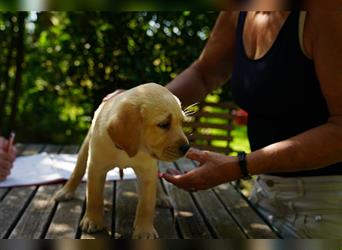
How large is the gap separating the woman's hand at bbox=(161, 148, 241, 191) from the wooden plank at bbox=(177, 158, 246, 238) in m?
0.13

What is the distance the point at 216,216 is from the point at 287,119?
14.3 inches

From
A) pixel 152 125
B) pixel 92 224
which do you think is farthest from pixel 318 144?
pixel 92 224

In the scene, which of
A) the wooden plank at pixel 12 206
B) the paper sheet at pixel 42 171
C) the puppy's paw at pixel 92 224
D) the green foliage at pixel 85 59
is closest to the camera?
the puppy's paw at pixel 92 224

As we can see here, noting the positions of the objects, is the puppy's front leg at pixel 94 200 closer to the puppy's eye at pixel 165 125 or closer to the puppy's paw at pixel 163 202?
the puppy's eye at pixel 165 125

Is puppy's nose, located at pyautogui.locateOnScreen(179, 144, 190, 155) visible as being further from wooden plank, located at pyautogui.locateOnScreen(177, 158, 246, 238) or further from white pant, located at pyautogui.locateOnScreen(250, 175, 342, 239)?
white pant, located at pyautogui.locateOnScreen(250, 175, 342, 239)

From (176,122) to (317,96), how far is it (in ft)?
2.00

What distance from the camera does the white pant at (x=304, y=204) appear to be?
137 centimetres

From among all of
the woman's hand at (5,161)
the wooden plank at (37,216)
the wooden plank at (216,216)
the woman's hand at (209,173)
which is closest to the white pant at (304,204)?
the wooden plank at (216,216)

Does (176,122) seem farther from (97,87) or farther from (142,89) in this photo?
(97,87)

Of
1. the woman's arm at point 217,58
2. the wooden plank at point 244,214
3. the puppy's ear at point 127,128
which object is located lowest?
the wooden plank at point 244,214

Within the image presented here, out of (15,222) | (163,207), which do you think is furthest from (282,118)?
(15,222)

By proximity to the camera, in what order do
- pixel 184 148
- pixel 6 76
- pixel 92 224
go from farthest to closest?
1. pixel 6 76
2. pixel 92 224
3. pixel 184 148

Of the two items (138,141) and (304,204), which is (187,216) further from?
(138,141)

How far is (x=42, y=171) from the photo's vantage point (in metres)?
1.75
